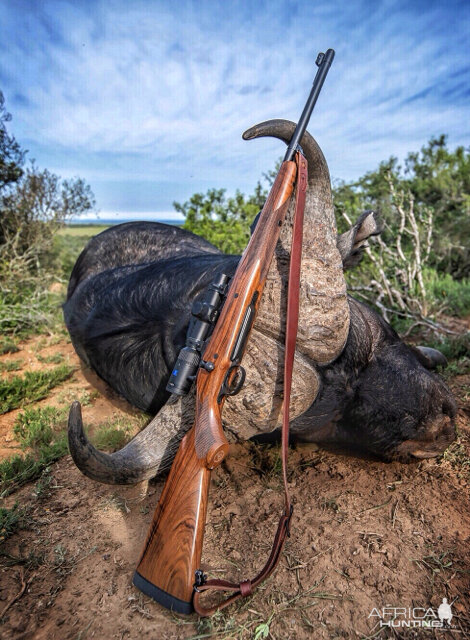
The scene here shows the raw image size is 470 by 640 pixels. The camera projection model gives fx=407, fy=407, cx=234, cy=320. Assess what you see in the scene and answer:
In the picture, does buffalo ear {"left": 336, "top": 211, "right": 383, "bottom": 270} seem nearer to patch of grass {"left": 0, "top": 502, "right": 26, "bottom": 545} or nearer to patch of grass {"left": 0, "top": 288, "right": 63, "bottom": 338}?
patch of grass {"left": 0, "top": 502, "right": 26, "bottom": 545}

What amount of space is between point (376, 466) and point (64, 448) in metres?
2.40

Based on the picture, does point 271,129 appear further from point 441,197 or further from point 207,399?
point 441,197

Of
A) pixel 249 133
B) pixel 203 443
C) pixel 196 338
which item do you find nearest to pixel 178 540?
pixel 203 443

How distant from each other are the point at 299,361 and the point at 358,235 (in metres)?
0.89

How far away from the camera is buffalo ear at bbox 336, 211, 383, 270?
2410 millimetres

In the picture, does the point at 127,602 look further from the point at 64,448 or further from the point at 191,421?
the point at 64,448

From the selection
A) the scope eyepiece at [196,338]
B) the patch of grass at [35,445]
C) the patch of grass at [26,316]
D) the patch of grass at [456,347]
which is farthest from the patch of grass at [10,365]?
the patch of grass at [456,347]

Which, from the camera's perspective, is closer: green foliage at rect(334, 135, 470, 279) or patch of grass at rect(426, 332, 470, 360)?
patch of grass at rect(426, 332, 470, 360)

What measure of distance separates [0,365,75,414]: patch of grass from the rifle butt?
9.96ft

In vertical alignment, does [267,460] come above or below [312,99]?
below

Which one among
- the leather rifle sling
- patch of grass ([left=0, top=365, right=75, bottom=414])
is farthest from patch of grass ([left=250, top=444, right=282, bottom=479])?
patch of grass ([left=0, top=365, right=75, bottom=414])

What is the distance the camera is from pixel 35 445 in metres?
3.47

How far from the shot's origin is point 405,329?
5.59m

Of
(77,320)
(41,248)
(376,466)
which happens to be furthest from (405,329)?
(41,248)
